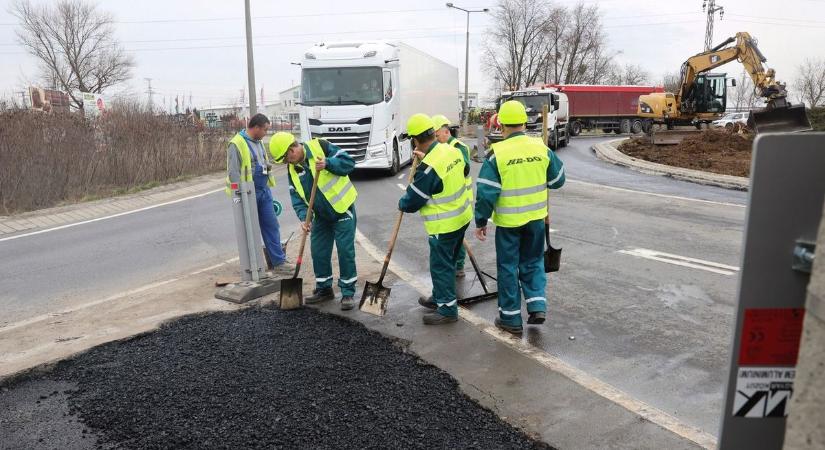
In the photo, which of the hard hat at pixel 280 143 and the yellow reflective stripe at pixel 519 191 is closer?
the yellow reflective stripe at pixel 519 191

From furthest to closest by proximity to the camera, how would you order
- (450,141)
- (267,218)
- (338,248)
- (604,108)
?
→ (604,108) → (267,218) → (450,141) → (338,248)

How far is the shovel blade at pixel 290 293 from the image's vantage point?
5402 mm

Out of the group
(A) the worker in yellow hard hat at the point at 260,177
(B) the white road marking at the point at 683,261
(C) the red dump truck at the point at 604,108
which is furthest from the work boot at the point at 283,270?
(C) the red dump truck at the point at 604,108

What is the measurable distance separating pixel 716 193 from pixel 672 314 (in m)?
8.21

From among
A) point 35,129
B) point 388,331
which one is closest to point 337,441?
point 388,331

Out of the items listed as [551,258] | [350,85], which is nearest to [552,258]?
[551,258]

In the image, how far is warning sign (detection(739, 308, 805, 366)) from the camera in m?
1.35

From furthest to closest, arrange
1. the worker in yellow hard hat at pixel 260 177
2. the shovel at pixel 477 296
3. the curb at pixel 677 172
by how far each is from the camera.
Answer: the curb at pixel 677 172
the worker in yellow hard hat at pixel 260 177
the shovel at pixel 477 296

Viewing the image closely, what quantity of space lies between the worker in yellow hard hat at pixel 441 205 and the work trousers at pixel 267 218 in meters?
2.28

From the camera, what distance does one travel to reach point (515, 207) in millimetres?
4742

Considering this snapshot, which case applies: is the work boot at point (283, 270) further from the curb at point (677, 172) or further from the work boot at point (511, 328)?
the curb at point (677, 172)

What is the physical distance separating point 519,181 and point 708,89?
83.8 feet

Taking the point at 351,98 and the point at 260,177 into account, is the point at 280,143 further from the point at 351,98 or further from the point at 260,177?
the point at 351,98

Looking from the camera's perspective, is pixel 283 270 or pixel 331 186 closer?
pixel 331 186
